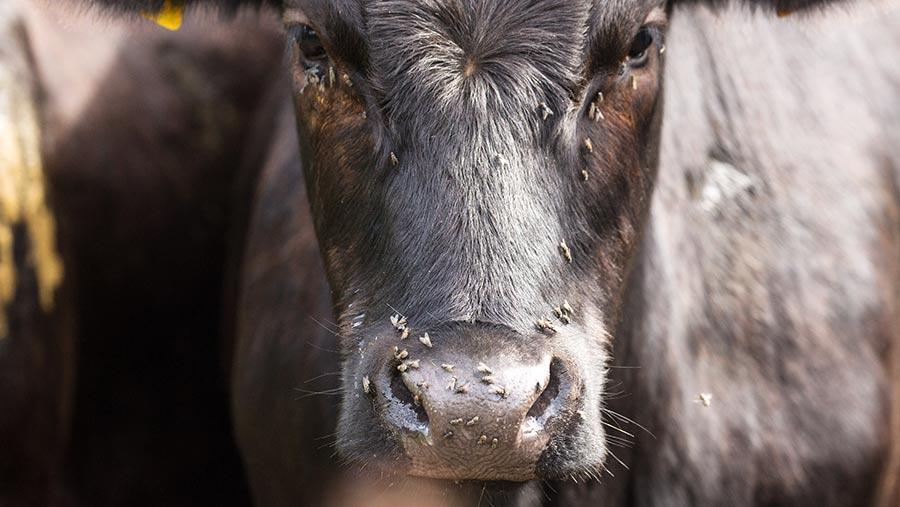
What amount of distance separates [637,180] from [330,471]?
1313mm

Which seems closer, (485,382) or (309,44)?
(485,382)

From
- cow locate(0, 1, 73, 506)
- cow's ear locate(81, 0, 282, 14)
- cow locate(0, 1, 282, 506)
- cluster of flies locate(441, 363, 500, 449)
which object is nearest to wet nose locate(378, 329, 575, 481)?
cluster of flies locate(441, 363, 500, 449)

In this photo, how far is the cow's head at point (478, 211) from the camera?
9.10ft

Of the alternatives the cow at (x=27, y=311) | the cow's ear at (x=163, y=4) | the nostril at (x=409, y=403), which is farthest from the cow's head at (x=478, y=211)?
the cow at (x=27, y=311)

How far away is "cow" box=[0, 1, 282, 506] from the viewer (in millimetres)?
5641

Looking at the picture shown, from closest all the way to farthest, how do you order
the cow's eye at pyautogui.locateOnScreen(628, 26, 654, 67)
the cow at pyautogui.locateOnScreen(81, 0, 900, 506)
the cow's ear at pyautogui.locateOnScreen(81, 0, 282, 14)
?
the cow at pyautogui.locateOnScreen(81, 0, 900, 506), the cow's eye at pyautogui.locateOnScreen(628, 26, 654, 67), the cow's ear at pyautogui.locateOnScreen(81, 0, 282, 14)

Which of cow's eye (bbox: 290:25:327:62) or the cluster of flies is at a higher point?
cow's eye (bbox: 290:25:327:62)

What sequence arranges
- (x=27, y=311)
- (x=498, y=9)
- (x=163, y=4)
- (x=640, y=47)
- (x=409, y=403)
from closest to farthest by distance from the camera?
(x=409, y=403) < (x=498, y=9) < (x=640, y=47) < (x=163, y=4) < (x=27, y=311)

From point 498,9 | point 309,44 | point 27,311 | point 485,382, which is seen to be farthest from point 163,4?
point 27,311

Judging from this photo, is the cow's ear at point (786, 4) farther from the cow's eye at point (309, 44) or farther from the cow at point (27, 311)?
the cow at point (27, 311)

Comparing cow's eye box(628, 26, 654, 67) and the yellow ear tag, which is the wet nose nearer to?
cow's eye box(628, 26, 654, 67)

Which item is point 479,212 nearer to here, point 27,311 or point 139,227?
point 27,311

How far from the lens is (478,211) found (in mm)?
2939

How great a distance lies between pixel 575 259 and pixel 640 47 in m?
0.60
